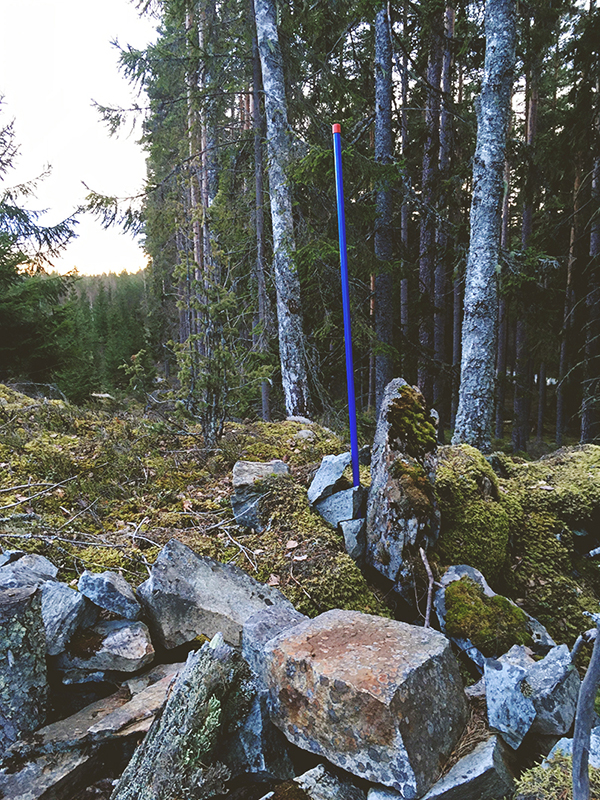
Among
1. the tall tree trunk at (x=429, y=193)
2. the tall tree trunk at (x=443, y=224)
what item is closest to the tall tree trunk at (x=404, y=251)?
the tall tree trunk at (x=429, y=193)

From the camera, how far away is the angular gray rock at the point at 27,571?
2185 millimetres

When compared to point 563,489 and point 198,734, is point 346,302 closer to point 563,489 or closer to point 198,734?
point 563,489

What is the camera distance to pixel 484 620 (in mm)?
2584

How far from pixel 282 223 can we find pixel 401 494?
17.8 feet

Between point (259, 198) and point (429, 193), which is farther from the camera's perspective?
point (429, 193)

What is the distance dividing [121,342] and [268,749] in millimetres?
29392

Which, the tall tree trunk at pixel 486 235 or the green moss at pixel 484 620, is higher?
the tall tree trunk at pixel 486 235

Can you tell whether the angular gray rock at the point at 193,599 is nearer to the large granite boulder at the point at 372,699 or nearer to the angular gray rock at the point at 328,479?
the large granite boulder at the point at 372,699

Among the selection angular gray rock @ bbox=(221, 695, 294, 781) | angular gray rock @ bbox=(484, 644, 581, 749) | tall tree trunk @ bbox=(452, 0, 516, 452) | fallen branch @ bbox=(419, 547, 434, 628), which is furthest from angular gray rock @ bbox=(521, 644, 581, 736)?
tall tree trunk @ bbox=(452, 0, 516, 452)

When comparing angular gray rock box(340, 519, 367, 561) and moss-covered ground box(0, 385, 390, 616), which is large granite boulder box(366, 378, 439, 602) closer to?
angular gray rock box(340, 519, 367, 561)

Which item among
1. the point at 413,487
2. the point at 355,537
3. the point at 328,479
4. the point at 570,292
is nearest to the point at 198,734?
the point at 355,537

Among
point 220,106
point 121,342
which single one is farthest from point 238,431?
point 121,342

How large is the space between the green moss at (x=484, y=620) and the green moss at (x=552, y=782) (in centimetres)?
98

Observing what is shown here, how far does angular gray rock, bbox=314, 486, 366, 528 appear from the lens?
342 cm
